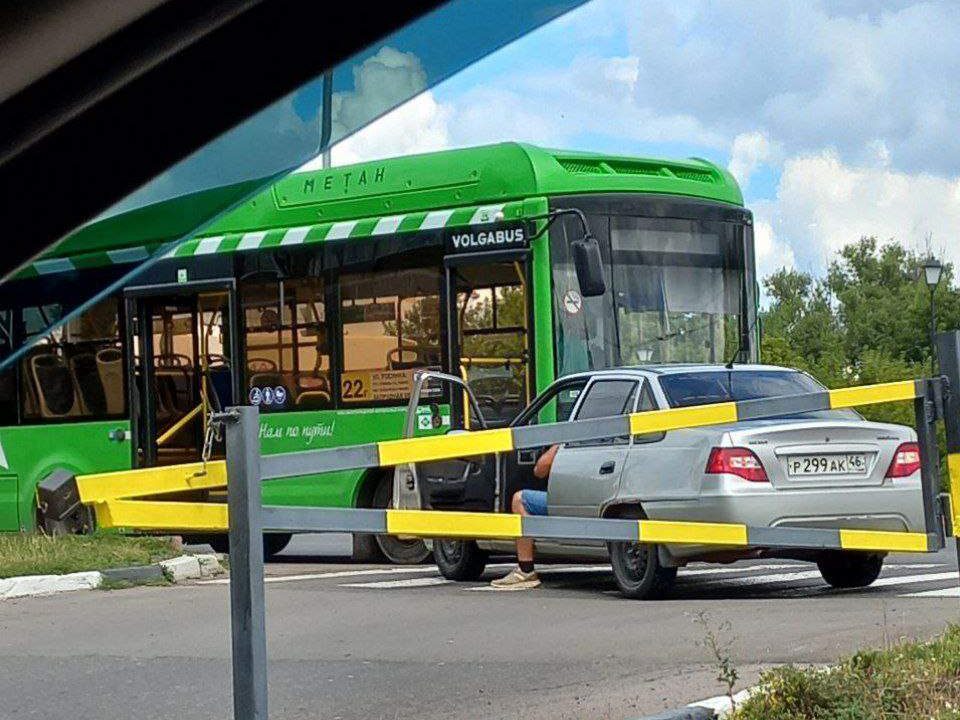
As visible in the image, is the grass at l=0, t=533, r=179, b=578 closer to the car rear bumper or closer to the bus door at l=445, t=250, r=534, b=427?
the bus door at l=445, t=250, r=534, b=427

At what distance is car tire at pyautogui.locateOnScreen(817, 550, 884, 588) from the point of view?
39.8 ft

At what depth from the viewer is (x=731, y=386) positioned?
500 inches

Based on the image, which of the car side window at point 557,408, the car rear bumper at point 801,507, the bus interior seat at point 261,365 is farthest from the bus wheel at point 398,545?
the car rear bumper at point 801,507

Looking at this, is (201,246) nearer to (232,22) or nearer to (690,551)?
(690,551)

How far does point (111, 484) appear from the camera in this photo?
5984mm

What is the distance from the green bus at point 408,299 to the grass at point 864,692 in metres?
9.15

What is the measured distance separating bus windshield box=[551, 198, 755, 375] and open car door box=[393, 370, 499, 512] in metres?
1.06

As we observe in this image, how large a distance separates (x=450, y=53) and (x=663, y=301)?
1378 centimetres

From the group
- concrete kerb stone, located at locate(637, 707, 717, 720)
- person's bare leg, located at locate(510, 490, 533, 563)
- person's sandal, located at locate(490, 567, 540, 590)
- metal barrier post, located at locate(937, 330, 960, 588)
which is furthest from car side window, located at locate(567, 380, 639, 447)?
concrete kerb stone, located at locate(637, 707, 717, 720)

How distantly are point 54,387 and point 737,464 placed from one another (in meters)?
10.5

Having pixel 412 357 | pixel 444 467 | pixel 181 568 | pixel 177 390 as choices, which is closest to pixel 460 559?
pixel 444 467

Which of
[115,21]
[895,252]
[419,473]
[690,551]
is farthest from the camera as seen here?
[895,252]

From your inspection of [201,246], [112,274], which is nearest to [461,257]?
[201,246]

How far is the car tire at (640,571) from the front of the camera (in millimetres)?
11562
